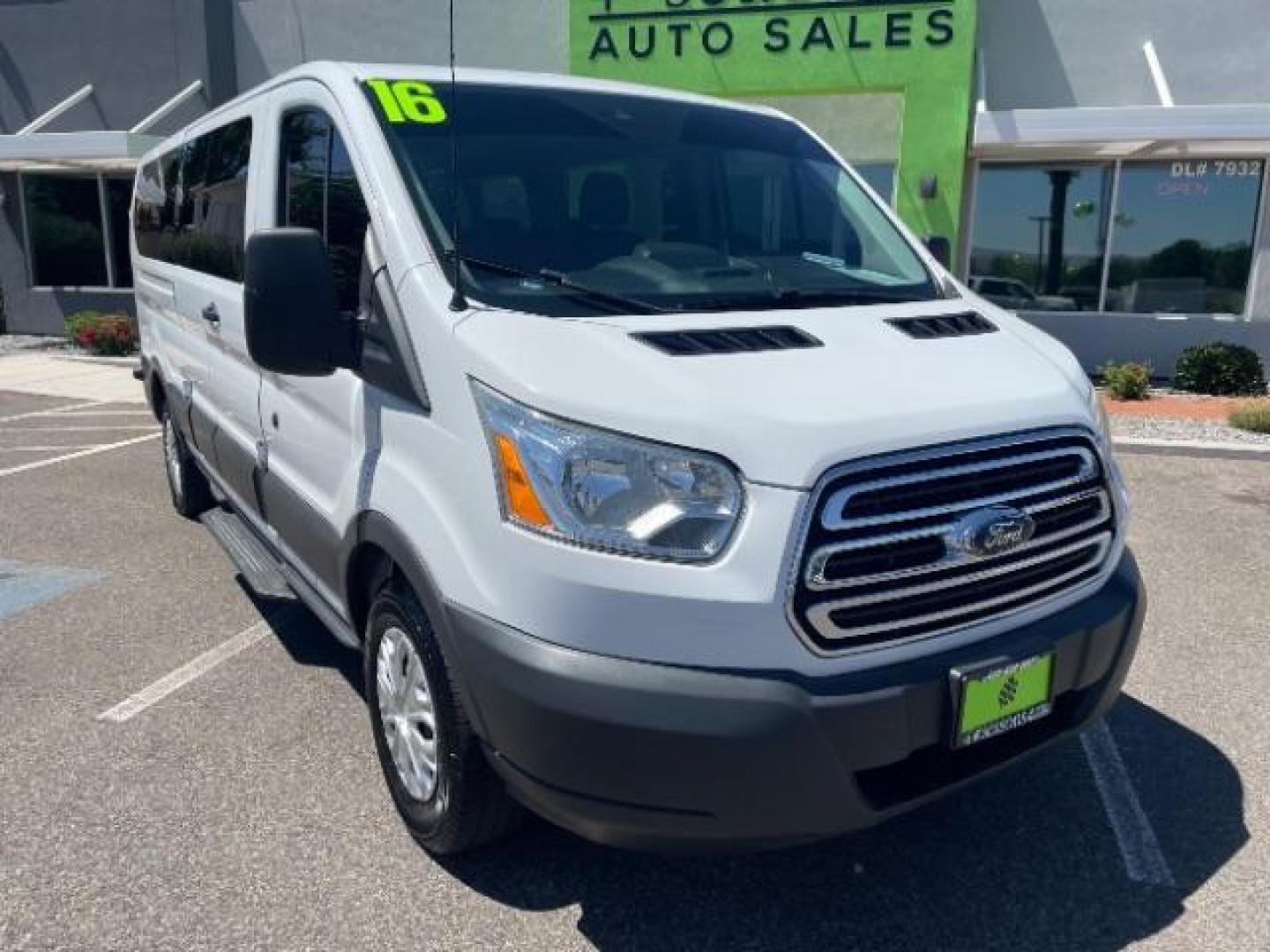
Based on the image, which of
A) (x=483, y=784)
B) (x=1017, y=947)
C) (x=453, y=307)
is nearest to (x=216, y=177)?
(x=453, y=307)

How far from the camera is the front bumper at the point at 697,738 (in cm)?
202

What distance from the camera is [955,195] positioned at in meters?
11.7

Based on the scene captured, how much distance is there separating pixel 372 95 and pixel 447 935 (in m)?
2.35

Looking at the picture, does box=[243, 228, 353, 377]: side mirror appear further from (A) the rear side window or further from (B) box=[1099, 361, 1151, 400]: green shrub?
(B) box=[1099, 361, 1151, 400]: green shrub

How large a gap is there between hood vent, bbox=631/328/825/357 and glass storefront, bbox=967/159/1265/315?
10979mm

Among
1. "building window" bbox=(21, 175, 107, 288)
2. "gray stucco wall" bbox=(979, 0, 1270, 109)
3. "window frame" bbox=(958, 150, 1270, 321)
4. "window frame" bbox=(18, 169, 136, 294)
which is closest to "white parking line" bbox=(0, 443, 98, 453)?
"window frame" bbox=(18, 169, 136, 294)

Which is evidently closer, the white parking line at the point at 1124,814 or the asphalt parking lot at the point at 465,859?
the asphalt parking lot at the point at 465,859

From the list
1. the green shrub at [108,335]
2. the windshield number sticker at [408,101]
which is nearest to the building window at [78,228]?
the green shrub at [108,335]

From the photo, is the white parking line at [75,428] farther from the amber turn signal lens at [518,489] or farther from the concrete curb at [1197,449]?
the concrete curb at [1197,449]

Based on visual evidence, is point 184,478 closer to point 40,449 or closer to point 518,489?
point 40,449

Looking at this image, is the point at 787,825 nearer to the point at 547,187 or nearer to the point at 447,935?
the point at 447,935

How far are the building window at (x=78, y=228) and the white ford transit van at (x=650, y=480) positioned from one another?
14.9m

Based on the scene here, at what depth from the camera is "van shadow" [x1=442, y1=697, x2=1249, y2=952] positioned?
2.51 metres

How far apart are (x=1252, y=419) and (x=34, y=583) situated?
9492mm
